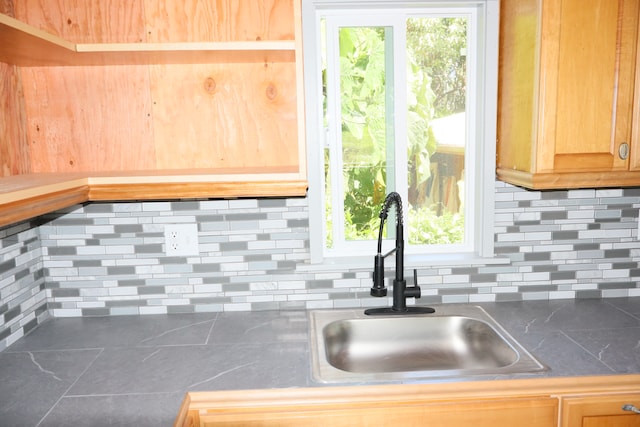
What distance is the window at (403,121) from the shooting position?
1688mm

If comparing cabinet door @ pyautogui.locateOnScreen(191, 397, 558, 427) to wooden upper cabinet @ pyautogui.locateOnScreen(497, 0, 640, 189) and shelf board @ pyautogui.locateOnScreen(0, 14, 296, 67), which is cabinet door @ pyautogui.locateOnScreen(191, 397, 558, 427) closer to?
wooden upper cabinet @ pyautogui.locateOnScreen(497, 0, 640, 189)

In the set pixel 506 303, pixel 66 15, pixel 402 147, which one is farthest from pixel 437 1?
pixel 66 15

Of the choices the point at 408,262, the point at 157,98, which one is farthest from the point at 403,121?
the point at 157,98

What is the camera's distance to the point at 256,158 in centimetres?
166

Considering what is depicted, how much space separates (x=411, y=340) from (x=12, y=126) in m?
1.52

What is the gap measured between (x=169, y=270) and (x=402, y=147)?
98 cm

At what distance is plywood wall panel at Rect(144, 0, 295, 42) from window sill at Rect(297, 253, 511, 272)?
32.4 inches

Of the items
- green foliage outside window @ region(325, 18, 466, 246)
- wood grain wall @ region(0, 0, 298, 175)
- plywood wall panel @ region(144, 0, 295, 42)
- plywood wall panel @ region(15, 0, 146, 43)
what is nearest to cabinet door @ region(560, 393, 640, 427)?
green foliage outside window @ region(325, 18, 466, 246)

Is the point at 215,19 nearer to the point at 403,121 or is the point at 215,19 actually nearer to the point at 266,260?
the point at 403,121

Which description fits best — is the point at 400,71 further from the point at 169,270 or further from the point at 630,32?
the point at 169,270

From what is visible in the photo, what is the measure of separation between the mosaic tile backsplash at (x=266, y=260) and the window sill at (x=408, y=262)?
20 mm

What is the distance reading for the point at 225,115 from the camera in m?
1.63

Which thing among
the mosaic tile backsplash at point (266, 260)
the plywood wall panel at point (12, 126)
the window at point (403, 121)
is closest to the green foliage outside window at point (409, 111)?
the window at point (403, 121)

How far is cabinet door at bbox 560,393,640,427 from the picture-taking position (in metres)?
1.20
